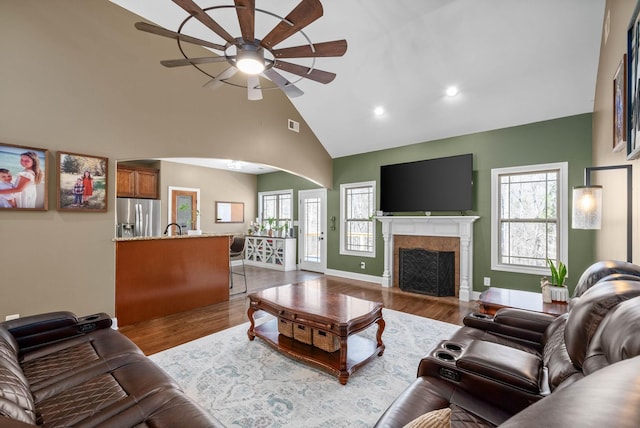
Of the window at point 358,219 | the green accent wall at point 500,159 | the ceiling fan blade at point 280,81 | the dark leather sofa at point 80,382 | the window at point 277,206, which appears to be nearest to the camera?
the dark leather sofa at point 80,382

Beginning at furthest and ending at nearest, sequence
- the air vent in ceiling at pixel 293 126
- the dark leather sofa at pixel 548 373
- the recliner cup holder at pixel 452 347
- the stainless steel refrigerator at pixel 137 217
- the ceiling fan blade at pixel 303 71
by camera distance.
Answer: the stainless steel refrigerator at pixel 137 217 → the air vent in ceiling at pixel 293 126 → the ceiling fan blade at pixel 303 71 → the recliner cup holder at pixel 452 347 → the dark leather sofa at pixel 548 373

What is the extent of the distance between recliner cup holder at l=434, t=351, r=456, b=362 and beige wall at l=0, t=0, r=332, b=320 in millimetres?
3709

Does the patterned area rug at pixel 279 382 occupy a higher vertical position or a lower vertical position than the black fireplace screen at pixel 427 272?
lower

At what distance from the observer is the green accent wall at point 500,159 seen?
396 cm

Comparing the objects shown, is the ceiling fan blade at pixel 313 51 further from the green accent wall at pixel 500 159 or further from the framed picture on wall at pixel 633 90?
the green accent wall at pixel 500 159

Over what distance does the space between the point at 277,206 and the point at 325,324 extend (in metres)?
6.24

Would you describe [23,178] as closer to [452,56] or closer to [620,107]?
[452,56]

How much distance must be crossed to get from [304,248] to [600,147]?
19.0 ft

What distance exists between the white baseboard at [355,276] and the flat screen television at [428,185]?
4.76 ft

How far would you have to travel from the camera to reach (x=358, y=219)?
6387mm

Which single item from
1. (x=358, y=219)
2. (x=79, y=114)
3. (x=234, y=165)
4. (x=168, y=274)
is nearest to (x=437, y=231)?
(x=358, y=219)

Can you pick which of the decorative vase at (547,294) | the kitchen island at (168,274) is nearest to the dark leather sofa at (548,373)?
the decorative vase at (547,294)

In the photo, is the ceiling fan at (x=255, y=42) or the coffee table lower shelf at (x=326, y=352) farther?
the coffee table lower shelf at (x=326, y=352)

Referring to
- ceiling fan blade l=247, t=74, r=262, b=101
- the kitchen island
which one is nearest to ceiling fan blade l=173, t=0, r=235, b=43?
ceiling fan blade l=247, t=74, r=262, b=101
